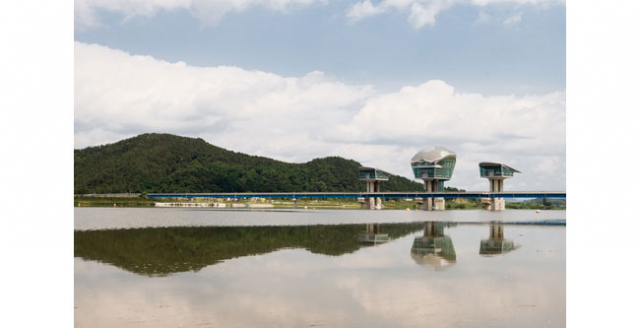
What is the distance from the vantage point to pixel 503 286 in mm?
21422

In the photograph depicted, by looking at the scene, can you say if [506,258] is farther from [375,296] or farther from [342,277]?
[375,296]

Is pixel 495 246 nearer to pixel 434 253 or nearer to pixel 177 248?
pixel 434 253

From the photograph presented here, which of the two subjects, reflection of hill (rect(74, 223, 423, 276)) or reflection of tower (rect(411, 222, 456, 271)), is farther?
reflection of tower (rect(411, 222, 456, 271))

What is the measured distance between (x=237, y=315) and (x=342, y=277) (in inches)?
295

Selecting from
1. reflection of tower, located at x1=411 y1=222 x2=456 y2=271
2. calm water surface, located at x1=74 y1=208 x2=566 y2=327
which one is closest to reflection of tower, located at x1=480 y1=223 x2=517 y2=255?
calm water surface, located at x1=74 y1=208 x2=566 y2=327

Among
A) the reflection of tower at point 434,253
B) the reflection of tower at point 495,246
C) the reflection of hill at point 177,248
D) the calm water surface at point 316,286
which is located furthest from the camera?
the reflection of tower at point 495,246

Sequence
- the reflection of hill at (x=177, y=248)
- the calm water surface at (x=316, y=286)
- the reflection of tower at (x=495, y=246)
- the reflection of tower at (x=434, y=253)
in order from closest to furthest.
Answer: the calm water surface at (x=316, y=286) < the reflection of hill at (x=177, y=248) < the reflection of tower at (x=434, y=253) < the reflection of tower at (x=495, y=246)

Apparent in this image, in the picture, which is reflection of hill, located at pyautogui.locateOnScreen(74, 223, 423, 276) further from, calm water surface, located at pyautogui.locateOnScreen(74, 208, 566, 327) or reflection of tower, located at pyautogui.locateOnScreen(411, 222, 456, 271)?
reflection of tower, located at pyautogui.locateOnScreen(411, 222, 456, 271)

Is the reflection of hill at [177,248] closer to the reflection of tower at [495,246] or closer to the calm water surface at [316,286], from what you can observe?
the calm water surface at [316,286]

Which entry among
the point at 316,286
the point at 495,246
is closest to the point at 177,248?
the point at 316,286

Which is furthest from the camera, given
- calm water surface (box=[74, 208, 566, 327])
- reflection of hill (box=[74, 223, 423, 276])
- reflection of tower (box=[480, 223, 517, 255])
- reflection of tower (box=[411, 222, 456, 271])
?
reflection of tower (box=[480, 223, 517, 255])

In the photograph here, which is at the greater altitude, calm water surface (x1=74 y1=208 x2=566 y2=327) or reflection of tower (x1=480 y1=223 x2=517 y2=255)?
calm water surface (x1=74 y1=208 x2=566 y2=327)

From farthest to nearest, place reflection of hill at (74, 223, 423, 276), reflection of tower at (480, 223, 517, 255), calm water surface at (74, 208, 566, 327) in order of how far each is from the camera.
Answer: reflection of tower at (480, 223, 517, 255)
reflection of hill at (74, 223, 423, 276)
calm water surface at (74, 208, 566, 327)

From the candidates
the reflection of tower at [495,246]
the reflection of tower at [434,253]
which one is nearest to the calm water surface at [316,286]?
the reflection of tower at [434,253]
